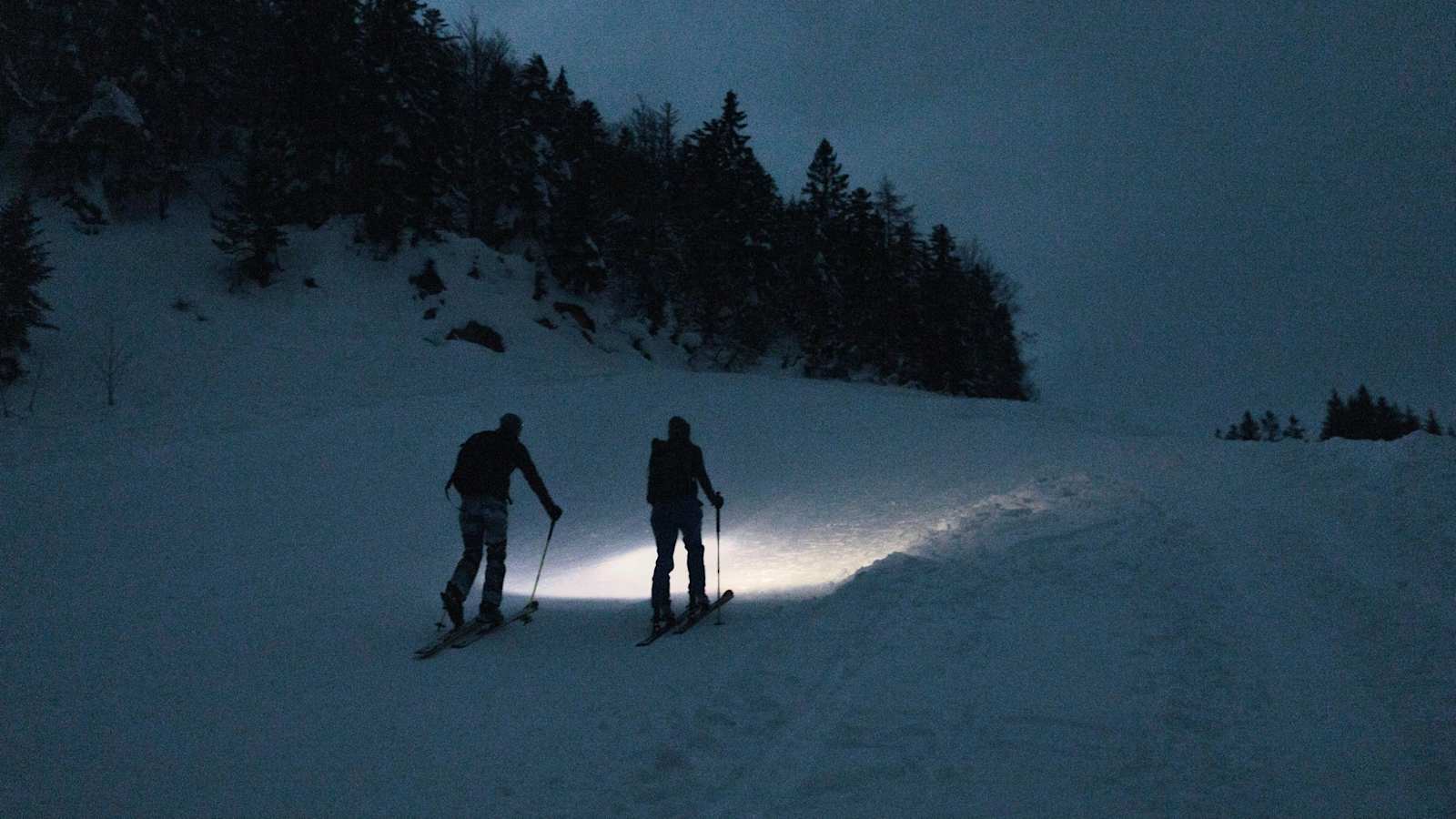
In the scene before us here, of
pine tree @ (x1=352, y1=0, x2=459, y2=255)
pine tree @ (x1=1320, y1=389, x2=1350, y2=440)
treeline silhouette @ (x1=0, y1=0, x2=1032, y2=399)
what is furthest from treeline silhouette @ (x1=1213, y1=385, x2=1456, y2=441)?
pine tree @ (x1=352, y1=0, x2=459, y2=255)

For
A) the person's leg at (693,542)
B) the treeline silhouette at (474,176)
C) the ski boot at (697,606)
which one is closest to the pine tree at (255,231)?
the treeline silhouette at (474,176)

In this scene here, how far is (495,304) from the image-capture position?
109ft

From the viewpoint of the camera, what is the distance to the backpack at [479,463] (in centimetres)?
754

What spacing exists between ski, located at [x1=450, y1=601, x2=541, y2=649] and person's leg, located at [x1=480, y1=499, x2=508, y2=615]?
164 millimetres

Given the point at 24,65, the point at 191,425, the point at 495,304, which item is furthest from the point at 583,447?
the point at 24,65

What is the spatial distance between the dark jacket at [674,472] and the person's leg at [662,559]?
0.17 meters

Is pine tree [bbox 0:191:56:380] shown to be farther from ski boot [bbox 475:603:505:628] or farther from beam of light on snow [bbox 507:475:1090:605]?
ski boot [bbox 475:603:505:628]

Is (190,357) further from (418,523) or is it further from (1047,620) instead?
(1047,620)

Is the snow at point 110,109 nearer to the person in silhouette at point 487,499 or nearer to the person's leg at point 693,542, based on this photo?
the person in silhouette at point 487,499

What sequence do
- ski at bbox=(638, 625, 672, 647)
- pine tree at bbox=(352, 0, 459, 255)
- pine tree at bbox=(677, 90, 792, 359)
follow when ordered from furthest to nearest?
pine tree at bbox=(677, 90, 792, 359)
pine tree at bbox=(352, 0, 459, 255)
ski at bbox=(638, 625, 672, 647)

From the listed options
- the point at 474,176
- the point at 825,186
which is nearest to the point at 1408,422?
the point at 825,186

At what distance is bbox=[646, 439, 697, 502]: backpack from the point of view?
764cm

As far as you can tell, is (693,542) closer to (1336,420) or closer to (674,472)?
(674,472)

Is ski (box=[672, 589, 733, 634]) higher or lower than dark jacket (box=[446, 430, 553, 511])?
lower
